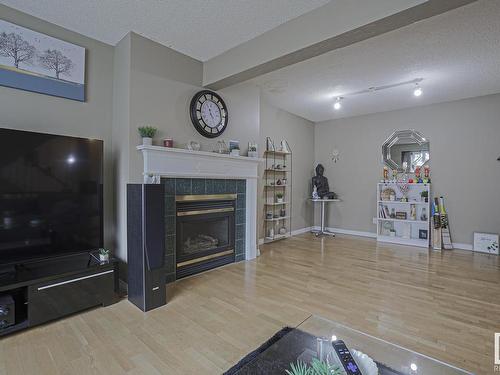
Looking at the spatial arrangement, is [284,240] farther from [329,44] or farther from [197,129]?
[329,44]

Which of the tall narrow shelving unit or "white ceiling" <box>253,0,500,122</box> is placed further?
the tall narrow shelving unit

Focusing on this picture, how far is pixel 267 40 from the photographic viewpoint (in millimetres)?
2557

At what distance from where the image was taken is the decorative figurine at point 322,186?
569 cm

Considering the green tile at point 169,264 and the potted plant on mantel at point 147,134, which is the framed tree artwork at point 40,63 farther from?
the green tile at point 169,264

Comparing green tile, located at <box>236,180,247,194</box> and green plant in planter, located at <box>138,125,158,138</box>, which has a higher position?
green plant in planter, located at <box>138,125,158,138</box>

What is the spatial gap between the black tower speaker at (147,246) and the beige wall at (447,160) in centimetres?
457

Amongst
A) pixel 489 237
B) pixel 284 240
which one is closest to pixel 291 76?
pixel 284 240

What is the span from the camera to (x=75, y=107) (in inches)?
102

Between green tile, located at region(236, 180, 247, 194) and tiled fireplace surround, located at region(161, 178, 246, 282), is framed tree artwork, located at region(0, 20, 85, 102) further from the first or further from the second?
green tile, located at region(236, 180, 247, 194)

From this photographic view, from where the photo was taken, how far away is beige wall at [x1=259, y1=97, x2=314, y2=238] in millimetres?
4789

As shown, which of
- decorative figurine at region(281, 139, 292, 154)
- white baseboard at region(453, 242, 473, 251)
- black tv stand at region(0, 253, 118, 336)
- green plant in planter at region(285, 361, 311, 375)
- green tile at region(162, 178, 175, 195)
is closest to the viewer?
green plant in planter at region(285, 361, 311, 375)

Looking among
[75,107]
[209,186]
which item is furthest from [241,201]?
[75,107]

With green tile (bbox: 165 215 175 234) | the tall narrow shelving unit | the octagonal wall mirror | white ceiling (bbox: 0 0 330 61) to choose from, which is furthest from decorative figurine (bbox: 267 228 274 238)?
white ceiling (bbox: 0 0 330 61)

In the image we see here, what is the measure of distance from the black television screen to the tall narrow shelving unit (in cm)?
297
